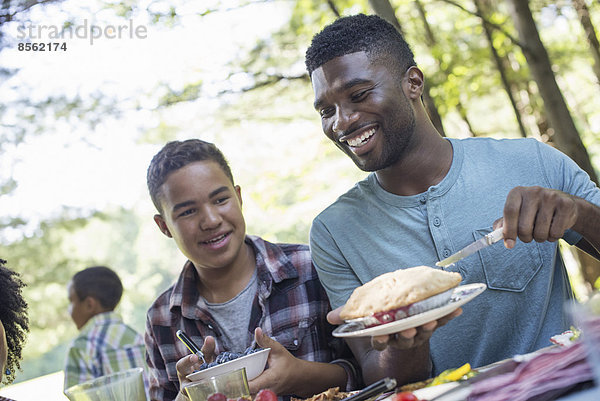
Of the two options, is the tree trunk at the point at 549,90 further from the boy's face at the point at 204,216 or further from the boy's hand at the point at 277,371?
the boy's hand at the point at 277,371

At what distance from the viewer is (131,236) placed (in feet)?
68.9

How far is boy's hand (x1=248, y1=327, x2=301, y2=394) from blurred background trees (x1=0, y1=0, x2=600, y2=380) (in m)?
2.03

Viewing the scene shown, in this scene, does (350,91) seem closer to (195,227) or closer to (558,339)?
(195,227)

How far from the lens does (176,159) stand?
8.89 ft

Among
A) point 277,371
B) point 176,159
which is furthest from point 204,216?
point 277,371

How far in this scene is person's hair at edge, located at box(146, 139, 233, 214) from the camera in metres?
2.70

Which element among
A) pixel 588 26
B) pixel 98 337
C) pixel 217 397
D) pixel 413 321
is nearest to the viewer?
pixel 413 321

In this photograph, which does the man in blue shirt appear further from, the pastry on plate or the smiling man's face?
the pastry on plate

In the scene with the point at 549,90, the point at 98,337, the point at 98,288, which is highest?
the point at 549,90

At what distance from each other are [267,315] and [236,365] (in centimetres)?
77

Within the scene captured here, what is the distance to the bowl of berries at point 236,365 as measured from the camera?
1793mm

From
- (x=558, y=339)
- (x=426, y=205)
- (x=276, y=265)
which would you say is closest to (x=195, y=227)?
(x=276, y=265)

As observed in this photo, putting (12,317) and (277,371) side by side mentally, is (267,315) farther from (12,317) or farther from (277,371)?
(12,317)

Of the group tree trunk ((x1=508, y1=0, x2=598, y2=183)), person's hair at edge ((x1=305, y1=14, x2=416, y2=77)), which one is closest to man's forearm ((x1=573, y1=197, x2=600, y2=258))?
person's hair at edge ((x1=305, y1=14, x2=416, y2=77))
